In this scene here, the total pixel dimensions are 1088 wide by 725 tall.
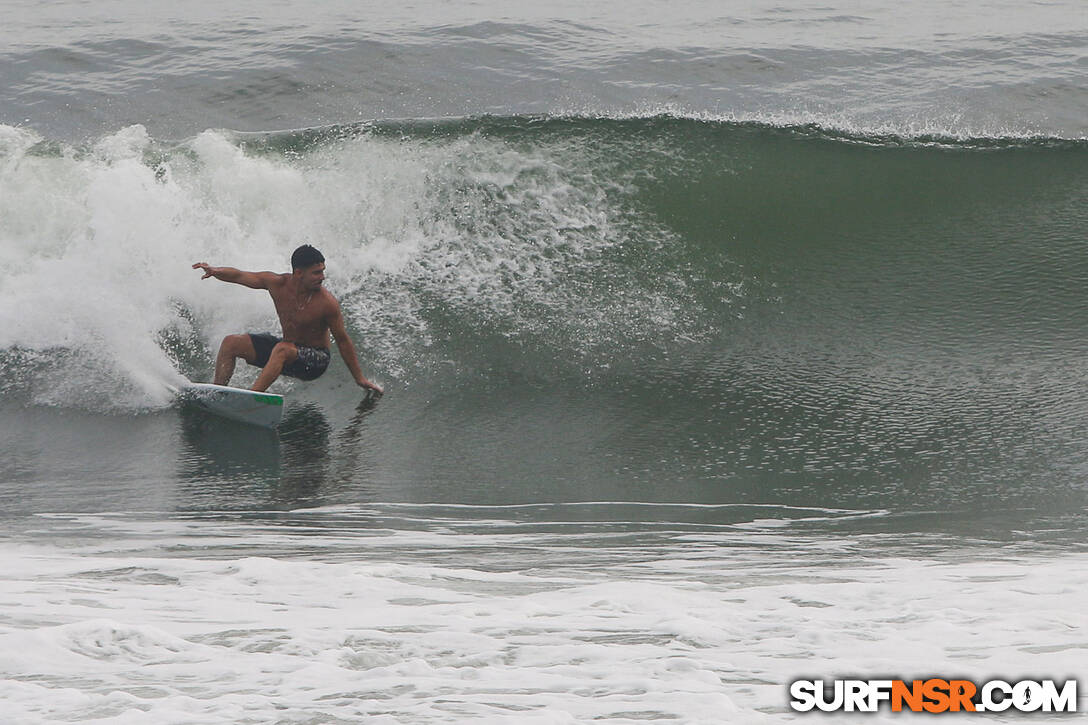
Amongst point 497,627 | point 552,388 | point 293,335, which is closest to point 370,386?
point 293,335

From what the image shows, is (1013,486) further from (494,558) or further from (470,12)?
(470,12)

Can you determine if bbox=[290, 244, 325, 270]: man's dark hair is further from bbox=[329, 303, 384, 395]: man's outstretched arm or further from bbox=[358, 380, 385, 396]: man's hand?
bbox=[358, 380, 385, 396]: man's hand

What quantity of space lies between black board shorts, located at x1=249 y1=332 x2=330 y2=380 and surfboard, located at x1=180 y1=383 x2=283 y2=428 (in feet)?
0.93

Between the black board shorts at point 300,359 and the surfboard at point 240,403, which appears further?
the black board shorts at point 300,359

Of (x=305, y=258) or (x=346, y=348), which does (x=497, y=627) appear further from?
(x=346, y=348)

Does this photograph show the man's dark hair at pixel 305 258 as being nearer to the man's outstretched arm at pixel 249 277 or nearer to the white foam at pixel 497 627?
the man's outstretched arm at pixel 249 277

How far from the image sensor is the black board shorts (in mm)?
7117

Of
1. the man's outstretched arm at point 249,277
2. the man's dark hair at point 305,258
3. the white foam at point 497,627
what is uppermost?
the man's dark hair at point 305,258

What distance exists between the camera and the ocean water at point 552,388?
356 cm

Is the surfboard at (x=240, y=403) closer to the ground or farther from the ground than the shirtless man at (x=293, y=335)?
closer to the ground
